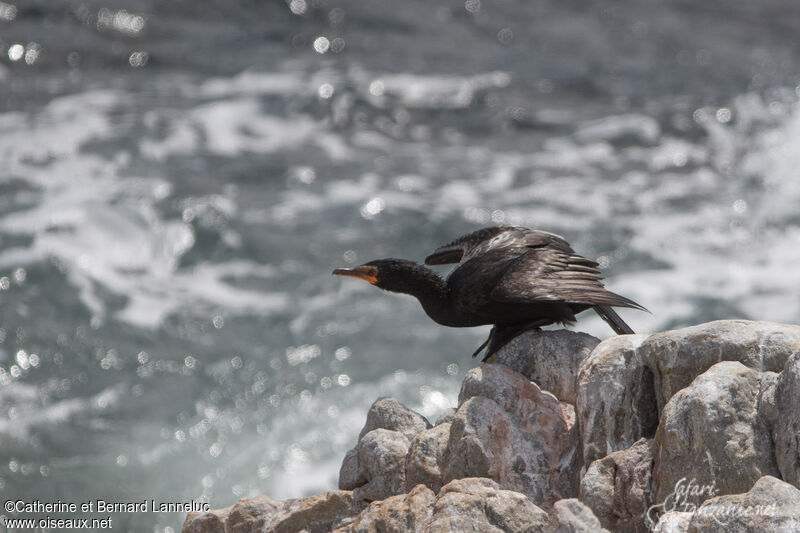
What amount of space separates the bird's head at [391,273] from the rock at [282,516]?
2.28 meters

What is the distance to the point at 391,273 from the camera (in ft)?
26.7

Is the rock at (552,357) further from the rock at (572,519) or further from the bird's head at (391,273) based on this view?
the rock at (572,519)

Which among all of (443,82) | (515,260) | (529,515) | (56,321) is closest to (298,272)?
(56,321)

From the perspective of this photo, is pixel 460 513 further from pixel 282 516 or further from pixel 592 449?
pixel 282 516

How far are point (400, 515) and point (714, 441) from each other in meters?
1.71

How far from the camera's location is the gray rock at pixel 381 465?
612 centimetres

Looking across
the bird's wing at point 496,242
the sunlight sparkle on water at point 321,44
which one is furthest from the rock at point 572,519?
the sunlight sparkle on water at point 321,44

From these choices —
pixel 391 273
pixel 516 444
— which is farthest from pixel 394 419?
pixel 391 273

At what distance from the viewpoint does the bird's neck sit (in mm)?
7969

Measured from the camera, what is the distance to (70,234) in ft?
66.8

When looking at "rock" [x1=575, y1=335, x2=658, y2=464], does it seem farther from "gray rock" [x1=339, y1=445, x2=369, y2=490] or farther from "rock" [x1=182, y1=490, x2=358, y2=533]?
"rock" [x1=182, y1=490, x2=358, y2=533]

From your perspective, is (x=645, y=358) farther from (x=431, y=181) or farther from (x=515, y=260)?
(x=431, y=181)

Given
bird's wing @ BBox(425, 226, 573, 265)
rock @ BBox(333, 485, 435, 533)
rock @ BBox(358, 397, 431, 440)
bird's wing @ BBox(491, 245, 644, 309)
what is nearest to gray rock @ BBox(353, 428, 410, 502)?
rock @ BBox(358, 397, 431, 440)

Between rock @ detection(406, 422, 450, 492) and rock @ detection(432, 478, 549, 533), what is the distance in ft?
3.34
